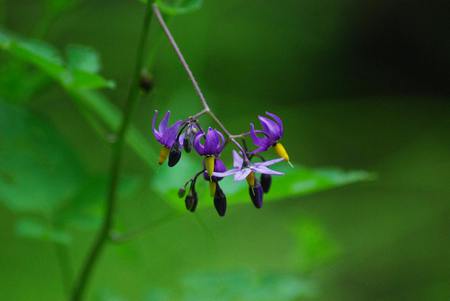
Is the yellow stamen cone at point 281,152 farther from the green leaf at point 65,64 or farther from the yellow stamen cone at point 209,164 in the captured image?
the green leaf at point 65,64

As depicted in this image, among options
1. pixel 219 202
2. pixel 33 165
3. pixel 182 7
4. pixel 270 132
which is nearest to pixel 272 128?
pixel 270 132

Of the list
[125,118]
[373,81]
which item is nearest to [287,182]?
[125,118]

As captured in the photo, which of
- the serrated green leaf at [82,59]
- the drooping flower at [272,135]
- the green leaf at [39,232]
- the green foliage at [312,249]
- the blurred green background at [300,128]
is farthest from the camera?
the blurred green background at [300,128]

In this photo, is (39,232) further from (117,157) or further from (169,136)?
(169,136)

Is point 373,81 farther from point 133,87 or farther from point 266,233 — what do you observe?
point 133,87

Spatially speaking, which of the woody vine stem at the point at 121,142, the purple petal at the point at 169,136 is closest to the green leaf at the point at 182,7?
the woody vine stem at the point at 121,142

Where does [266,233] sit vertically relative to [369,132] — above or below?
above

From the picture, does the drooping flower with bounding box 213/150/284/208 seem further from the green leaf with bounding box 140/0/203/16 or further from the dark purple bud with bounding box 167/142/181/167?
the green leaf with bounding box 140/0/203/16
